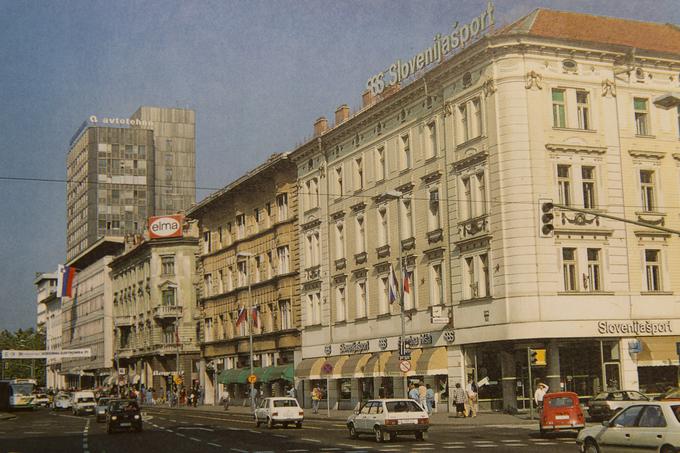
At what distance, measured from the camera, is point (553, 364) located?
158 feet

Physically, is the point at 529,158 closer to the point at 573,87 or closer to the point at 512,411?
the point at 573,87

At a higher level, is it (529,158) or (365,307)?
(529,158)

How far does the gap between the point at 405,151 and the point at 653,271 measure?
16156 millimetres

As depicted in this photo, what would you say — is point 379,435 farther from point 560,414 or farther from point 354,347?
point 354,347

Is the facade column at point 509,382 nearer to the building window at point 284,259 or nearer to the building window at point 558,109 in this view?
the building window at point 558,109

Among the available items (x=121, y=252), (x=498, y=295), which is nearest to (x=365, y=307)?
(x=498, y=295)

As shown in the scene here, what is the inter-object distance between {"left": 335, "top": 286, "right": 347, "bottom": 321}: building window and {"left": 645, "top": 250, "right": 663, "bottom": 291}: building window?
21836 millimetres

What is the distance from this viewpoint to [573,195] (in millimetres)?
49656

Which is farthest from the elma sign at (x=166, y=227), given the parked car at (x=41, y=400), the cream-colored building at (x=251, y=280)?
the parked car at (x=41, y=400)

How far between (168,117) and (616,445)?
538 feet

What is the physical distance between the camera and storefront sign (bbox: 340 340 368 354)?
6297 cm

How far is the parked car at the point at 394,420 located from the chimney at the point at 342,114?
1379 inches

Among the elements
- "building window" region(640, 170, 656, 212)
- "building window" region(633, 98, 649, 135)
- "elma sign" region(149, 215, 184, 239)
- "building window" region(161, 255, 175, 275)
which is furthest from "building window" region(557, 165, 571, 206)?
"building window" region(161, 255, 175, 275)

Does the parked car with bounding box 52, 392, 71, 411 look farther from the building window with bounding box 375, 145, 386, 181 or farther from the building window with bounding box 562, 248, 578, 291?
the building window with bounding box 562, 248, 578, 291
